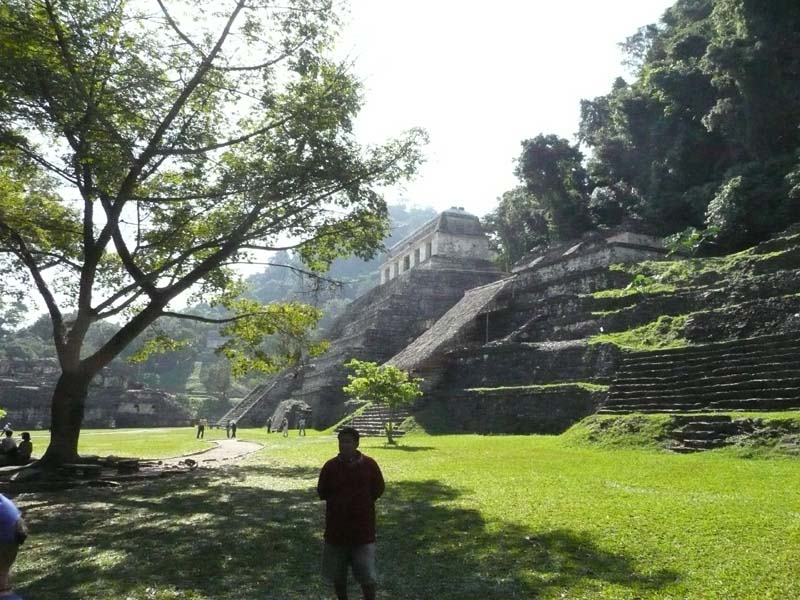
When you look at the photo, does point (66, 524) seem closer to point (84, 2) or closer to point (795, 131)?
point (84, 2)

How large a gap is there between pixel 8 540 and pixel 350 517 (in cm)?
192

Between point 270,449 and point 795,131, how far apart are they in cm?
2164

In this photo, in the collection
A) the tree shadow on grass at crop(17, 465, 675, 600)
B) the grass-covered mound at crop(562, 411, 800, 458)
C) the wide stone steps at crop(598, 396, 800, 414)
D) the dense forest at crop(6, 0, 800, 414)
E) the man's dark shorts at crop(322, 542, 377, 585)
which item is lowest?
the tree shadow on grass at crop(17, 465, 675, 600)

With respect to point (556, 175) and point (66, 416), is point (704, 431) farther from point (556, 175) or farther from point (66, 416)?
point (556, 175)

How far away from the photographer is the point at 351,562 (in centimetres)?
371

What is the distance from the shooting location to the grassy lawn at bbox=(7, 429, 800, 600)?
4.20 meters

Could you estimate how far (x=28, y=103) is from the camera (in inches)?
324

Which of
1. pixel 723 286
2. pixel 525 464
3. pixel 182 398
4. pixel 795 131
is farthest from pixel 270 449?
pixel 182 398

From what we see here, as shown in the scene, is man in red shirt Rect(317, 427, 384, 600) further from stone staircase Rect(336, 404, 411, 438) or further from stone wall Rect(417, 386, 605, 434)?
stone staircase Rect(336, 404, 411, 438)

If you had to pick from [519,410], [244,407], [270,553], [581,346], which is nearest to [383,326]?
[244,407]

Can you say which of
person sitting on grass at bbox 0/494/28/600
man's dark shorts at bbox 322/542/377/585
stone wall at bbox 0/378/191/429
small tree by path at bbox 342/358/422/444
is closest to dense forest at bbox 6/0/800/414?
small tree by path at bbox 342/358/422/444

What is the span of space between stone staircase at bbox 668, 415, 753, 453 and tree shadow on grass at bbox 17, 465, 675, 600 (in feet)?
14.5

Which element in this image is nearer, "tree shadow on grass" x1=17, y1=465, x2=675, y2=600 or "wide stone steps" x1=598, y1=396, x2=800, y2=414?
"tree shadow on grass" x1=17, y1=465, x2=675, y2=600

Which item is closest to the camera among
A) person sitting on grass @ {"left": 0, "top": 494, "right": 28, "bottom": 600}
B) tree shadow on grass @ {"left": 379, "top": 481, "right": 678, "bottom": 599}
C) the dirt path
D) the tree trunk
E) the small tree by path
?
person sitting on grass @ {"left": 0, "top": 494, "right": 28, "bottom": 600}
